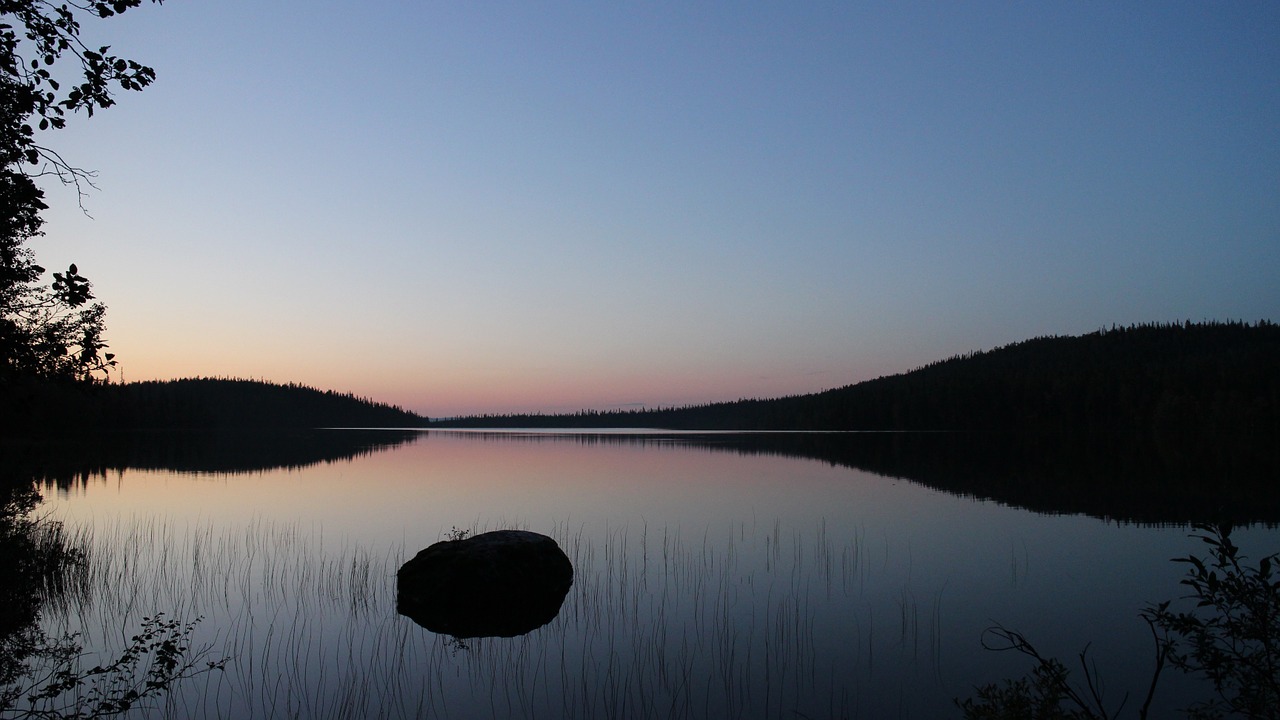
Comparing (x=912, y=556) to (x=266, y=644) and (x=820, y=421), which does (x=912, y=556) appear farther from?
(x=820, y=421)

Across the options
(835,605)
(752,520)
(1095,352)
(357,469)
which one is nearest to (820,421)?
(1095,352)

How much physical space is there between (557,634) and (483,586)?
80.2 inches

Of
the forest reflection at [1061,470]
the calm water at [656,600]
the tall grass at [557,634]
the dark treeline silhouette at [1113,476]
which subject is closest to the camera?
the tall grass at [557,634]

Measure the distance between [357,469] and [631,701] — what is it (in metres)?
40.7

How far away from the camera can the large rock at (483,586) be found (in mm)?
13070

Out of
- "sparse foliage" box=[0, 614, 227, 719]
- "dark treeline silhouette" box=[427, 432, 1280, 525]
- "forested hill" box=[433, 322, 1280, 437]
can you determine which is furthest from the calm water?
"forested hill" box=[433, 322, 1280, 437]

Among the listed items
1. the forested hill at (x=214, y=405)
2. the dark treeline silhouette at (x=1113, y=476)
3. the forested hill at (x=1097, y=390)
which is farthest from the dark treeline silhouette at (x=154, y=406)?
the forested hill at (x=1097, y=390)

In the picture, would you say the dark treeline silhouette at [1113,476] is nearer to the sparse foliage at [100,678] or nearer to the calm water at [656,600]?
the calm water at [656,600]

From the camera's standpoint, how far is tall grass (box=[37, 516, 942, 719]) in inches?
377

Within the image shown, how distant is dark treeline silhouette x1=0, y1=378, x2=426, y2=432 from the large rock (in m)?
6.32

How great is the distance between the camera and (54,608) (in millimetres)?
13562

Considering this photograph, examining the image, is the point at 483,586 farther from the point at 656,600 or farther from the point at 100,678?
the point at 100,678

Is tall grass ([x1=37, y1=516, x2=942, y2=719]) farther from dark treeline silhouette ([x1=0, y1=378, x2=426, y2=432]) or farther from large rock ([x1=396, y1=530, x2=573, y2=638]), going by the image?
dark treeline silhouette ([x1=0, y1=378, x2=426, y2=432])

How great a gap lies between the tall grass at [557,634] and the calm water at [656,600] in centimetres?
5
